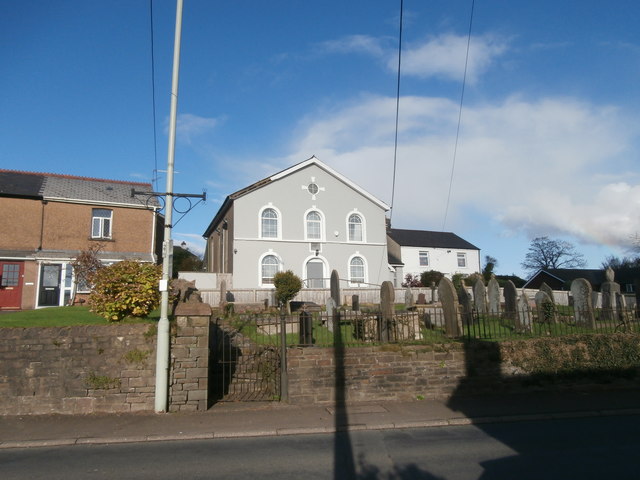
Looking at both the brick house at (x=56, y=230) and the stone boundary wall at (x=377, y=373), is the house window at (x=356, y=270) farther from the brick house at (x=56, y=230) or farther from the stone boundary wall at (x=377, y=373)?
the stone boundary wall at (x=377, y=373)

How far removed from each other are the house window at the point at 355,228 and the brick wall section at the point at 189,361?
2192 centimetres

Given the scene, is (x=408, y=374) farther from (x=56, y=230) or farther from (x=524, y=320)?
(x=56, y=230)

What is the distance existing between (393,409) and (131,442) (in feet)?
17.0

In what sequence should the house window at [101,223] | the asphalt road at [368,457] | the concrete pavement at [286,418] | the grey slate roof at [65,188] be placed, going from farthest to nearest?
the house window at [101,223] < the grey slate roof at [65,188] < the concrete pavement at [286,418] < the asphalt road at [368,457]

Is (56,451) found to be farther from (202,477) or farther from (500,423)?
(500,423)

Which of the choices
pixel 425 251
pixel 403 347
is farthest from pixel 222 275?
pixel 425 251

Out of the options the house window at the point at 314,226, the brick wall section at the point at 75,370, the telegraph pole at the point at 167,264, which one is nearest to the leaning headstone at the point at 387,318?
the telegraph pole at the point at 167,264

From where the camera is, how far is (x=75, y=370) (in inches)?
347

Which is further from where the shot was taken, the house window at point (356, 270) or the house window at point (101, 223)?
the house window at point (356, 270)

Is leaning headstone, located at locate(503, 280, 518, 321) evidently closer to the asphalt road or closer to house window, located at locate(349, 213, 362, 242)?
the asphalt road

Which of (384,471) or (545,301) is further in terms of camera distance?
(545,301)

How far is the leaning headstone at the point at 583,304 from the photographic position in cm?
1313

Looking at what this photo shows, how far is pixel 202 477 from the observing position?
5.74m

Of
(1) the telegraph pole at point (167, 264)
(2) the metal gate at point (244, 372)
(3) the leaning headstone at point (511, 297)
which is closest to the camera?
→ (1) the telegraph pole at point (167, 264)
